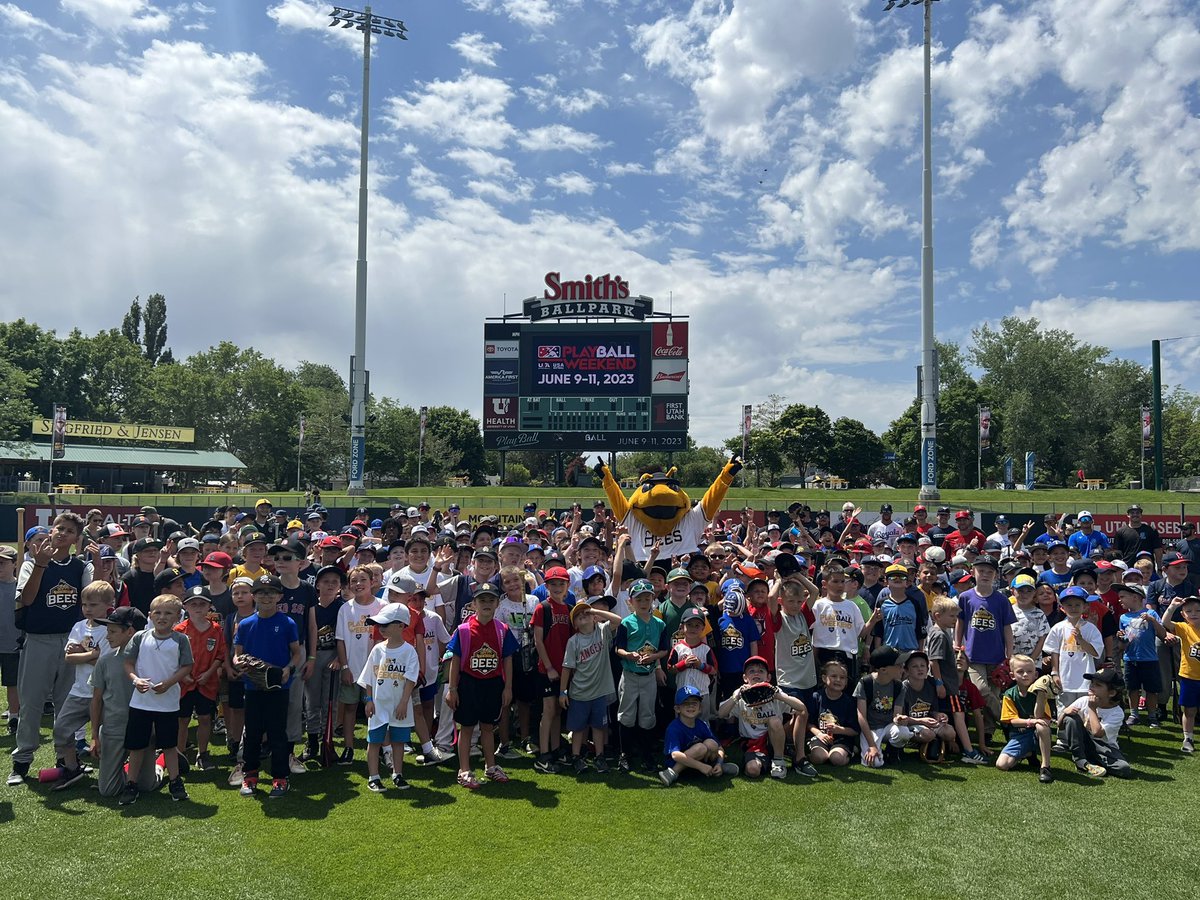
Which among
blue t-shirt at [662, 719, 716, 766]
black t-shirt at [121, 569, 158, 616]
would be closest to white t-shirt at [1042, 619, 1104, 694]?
blue t-shirt at [662, 719, 716, 766]

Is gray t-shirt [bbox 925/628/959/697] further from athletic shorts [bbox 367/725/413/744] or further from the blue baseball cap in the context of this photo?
athletic shorts [bbox 367/725/413/744]

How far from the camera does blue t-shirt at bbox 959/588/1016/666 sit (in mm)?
7512

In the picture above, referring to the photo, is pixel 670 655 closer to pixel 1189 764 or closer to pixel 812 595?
pixel 812 595

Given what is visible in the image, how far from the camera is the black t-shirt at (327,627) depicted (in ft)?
22.8

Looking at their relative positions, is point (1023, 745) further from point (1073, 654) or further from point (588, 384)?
point (588, 384)

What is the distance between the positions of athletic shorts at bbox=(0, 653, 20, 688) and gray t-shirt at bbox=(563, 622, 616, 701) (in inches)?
226

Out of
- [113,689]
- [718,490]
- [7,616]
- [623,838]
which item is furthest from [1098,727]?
[7,616]

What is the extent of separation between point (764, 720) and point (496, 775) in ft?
8.22

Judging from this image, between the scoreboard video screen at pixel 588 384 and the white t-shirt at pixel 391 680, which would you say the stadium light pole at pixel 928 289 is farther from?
the white t-shirt at pixel 391 680

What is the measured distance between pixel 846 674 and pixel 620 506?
3375mm

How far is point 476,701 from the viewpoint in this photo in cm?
648

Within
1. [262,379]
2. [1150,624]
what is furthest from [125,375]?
[1150,624]

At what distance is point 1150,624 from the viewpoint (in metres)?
8.03

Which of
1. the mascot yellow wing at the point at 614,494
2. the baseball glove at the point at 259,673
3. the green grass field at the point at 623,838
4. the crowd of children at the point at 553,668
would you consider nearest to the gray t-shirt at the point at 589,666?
the crowd of children at the point at 553,668
